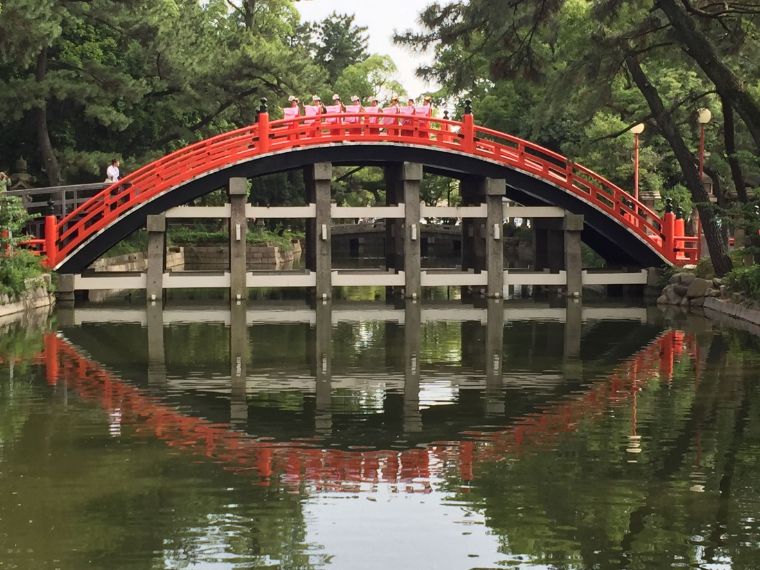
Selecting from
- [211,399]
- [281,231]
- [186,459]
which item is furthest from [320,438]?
[281,231]

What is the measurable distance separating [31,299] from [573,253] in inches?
568

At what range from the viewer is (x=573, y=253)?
3472 cm

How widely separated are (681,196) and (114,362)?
95.0 ft

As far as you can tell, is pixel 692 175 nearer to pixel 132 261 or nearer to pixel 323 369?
→ pixel 323 369

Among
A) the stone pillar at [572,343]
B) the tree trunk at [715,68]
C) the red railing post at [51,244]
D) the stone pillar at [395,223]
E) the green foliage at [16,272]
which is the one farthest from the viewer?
the stone pillar at [395,223]

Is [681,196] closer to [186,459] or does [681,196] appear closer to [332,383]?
[332,383]

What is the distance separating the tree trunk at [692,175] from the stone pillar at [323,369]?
31.2 ft

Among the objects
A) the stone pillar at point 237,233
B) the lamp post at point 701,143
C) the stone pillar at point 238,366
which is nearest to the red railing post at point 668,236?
the lamp post at point 701,143

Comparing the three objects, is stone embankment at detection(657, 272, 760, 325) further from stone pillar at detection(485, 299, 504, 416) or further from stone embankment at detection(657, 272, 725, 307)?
A: stone pillar at detection(485, 299, 504, 416)

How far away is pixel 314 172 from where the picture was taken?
33469mm

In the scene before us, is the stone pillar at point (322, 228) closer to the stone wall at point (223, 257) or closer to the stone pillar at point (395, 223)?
the stone pillar at point (395, 223)

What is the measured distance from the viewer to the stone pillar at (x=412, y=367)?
1480 cm

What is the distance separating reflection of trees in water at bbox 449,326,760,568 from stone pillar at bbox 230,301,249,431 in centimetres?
391

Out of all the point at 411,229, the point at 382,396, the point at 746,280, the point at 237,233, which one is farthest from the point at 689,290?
the point at 382,396
